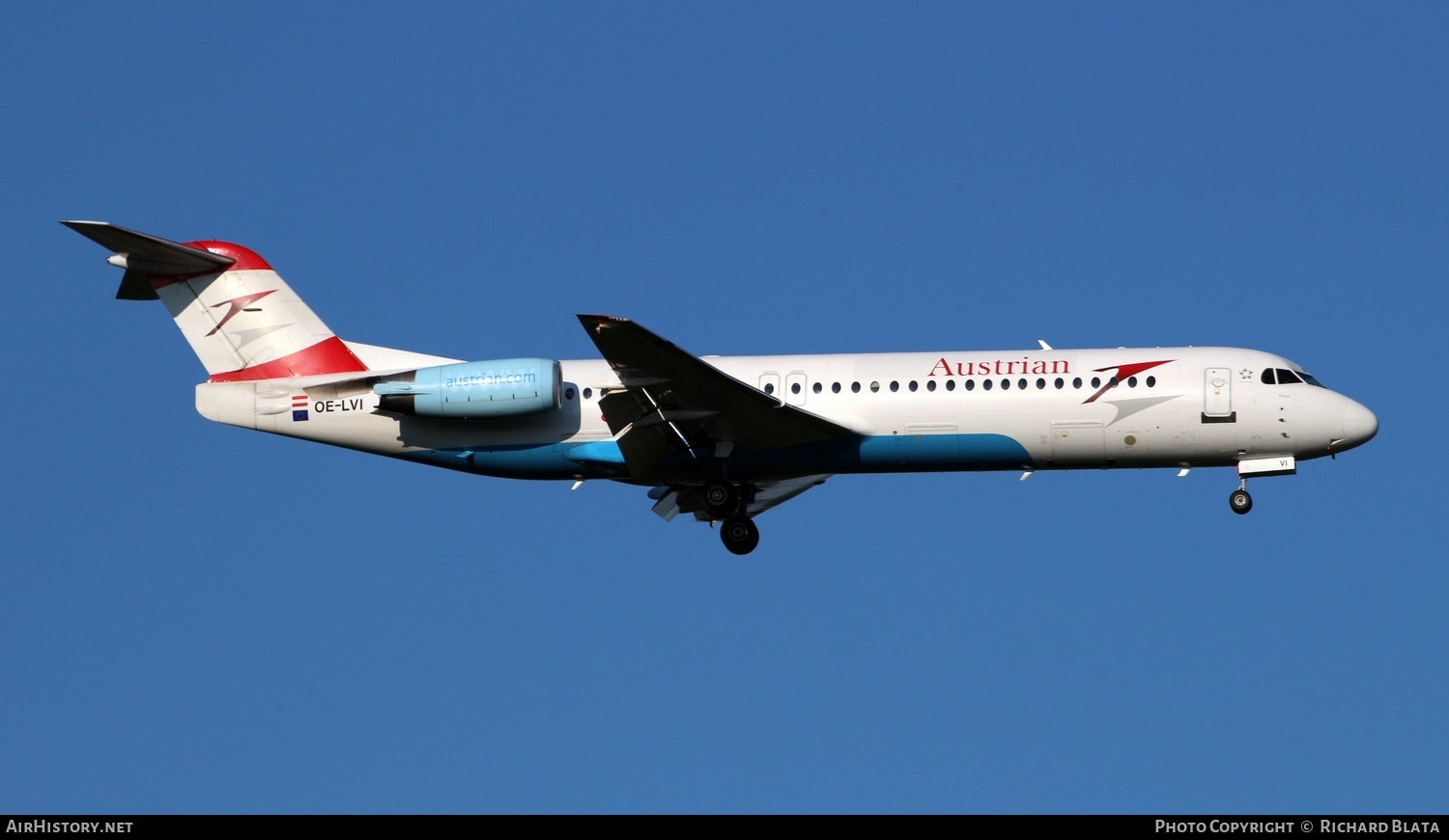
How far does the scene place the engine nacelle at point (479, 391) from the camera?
3077cm

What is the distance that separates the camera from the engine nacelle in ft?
101

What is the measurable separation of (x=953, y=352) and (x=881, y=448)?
2.26m

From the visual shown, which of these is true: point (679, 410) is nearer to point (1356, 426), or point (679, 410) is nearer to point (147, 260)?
point (147, 260)

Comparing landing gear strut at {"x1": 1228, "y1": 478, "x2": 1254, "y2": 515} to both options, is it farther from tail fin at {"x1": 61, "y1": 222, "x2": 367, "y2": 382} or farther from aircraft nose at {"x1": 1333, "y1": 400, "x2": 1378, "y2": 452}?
tail fin at {"x1": 61, "y1": 222, "x2": 367, "y2": 382}

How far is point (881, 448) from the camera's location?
102 feet

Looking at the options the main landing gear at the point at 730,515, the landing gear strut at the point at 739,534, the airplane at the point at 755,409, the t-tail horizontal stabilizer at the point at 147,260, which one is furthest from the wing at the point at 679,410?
the t-tail horizontal stabilizer at the point at 147,260

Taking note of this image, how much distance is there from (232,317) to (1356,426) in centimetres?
2079

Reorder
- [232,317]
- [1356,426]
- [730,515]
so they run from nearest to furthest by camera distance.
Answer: [1356,426] < [730,515] < [232,317]

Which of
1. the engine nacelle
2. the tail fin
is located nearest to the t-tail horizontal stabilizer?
the tail fin

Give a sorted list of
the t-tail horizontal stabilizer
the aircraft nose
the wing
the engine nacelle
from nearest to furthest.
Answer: the wing, the engine nacelle, the aircraft nose, the t-tail horizontal stabilizer

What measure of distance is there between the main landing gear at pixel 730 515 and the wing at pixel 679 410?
790mm

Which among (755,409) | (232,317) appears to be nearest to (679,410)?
(755,409)

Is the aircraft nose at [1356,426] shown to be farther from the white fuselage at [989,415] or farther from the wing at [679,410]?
the wing at [679,410]

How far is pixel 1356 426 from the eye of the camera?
31031 millimetres
